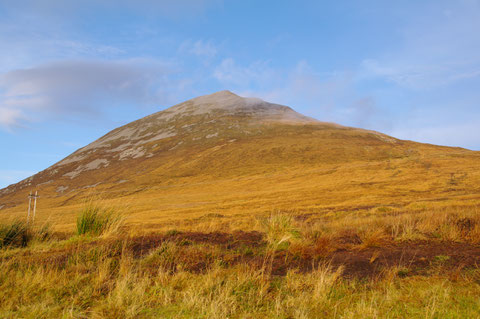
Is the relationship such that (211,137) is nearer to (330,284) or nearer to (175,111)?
(175,111)

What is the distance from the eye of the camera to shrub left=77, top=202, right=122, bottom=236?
9008 millimetres

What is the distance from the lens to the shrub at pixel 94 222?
29.6ft

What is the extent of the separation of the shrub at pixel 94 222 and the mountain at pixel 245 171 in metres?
2.43

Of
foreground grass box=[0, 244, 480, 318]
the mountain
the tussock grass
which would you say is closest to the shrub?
the tussock grass

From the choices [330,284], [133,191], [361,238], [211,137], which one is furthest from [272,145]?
[330,284]

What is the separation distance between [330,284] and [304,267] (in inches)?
63.8

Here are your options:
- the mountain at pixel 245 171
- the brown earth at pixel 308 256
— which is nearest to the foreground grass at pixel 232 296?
the brown earth at pixel 308 256

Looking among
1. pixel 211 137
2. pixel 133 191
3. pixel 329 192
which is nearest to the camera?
pixel 329 192

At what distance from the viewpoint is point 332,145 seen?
51.8 m

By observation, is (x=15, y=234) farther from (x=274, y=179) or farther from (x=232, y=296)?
(x=274, y=179)

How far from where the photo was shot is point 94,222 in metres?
9.09

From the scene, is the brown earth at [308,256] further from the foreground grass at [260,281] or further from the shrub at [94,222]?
the shrub at [94,222]

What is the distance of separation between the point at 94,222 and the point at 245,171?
34771 mm

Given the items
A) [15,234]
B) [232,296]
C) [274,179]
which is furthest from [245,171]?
[232,296]
